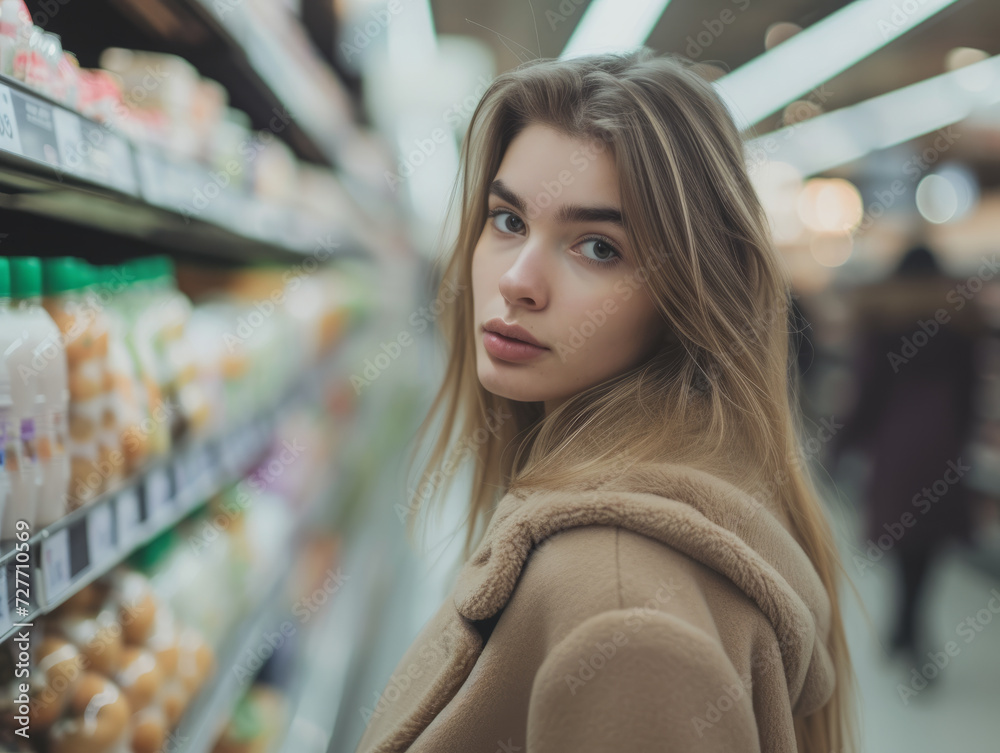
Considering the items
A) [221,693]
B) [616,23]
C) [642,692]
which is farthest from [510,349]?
[616,23]

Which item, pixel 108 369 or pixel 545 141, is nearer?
pixel 545 141

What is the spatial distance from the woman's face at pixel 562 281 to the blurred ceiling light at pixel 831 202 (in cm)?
755

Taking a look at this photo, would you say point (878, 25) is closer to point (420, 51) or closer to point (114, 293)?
point (420, 51)

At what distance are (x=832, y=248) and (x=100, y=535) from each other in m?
9.20

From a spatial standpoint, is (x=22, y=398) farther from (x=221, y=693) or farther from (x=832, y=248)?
(x=832, y=248)

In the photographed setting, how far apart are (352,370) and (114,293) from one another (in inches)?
83.6

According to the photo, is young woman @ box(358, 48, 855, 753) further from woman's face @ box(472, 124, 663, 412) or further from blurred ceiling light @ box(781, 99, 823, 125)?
blurred ceiling light @ box(781, 99, 823, 125)

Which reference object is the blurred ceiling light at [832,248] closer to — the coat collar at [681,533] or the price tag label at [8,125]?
the coat collar at [681,533]

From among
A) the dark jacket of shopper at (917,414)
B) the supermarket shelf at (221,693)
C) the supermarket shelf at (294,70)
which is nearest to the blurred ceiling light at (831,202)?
the dark jacket of shopper at (917,414)

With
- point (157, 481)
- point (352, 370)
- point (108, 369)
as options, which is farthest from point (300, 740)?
point (352, 370)

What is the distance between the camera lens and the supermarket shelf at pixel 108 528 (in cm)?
77

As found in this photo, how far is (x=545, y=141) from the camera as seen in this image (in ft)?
3.02

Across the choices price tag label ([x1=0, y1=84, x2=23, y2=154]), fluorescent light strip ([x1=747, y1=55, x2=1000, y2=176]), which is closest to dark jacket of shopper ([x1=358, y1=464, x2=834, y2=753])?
price tag label ([x1=0, y1=84, x2=23, y2=154])

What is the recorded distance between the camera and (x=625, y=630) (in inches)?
22.1
